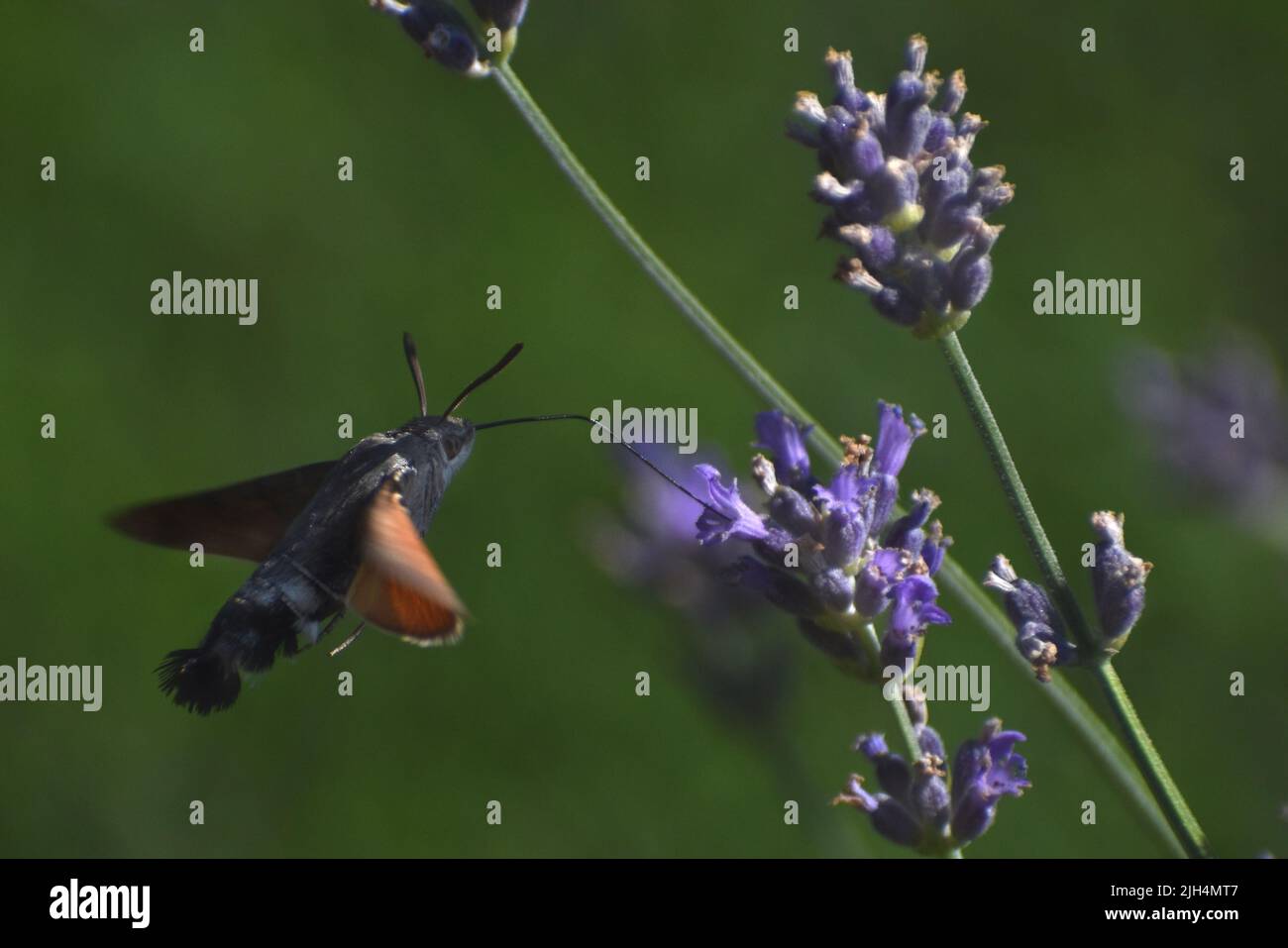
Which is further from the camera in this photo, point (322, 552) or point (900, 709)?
point (322, 552)

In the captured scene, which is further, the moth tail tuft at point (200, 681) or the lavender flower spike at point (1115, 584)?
the moth tail tuft at point (200, 681)

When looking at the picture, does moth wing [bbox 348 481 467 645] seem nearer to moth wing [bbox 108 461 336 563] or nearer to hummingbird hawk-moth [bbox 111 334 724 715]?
hummingbird hawk-moth [bbox 111 334 724 715]

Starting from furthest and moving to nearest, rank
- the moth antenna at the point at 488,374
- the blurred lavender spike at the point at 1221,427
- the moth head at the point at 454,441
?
the blurred lavender spike at the point at 1221,427 → the moth head at the point at 454,441 → the moth antenna at the point at 488,374

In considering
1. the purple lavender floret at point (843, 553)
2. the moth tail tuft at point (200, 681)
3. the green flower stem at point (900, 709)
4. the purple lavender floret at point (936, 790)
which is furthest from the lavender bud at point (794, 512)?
the moth tail tuft at point (200, 681)

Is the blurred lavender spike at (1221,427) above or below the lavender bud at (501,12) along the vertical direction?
below

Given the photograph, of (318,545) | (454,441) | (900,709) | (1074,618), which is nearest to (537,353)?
(454,441)

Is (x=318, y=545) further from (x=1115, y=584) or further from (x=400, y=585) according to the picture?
(x=1115, y=584)

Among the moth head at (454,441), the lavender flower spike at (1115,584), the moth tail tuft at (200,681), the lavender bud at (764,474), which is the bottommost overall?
the moth tail tuft at (200,681)

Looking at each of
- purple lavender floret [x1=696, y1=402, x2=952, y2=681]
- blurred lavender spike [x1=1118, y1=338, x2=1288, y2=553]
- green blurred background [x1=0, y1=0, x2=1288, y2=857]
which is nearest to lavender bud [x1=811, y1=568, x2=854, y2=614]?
purple lavender floret [x1=696, y1=402, x2=952, y2=681]

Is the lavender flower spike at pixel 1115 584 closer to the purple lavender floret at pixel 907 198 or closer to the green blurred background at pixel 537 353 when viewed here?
the purple lavender floret at pixel 907 198
